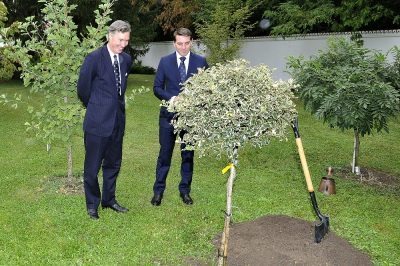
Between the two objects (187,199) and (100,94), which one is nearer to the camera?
(100,94)

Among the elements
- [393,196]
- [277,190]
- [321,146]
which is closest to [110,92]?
[277,190]

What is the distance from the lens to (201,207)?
250 inches

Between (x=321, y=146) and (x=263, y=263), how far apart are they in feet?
20.1

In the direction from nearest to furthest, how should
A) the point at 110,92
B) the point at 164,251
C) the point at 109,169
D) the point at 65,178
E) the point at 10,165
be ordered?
the point at 164,251 → the point at 110,92 → the point at 109,169 → the point at 65,178 → the point at 10,165

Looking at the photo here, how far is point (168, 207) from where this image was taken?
6.29 meters

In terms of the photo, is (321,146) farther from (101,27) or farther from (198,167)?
(101,27)

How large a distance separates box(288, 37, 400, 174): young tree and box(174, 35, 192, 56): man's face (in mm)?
2468

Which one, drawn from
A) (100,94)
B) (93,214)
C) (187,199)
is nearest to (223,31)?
(187,199)

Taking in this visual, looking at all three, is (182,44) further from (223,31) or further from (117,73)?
(223,31)

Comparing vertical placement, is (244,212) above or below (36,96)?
above

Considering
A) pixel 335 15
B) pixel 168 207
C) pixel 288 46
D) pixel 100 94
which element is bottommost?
pixel 168 207

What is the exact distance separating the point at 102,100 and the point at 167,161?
1.21 meters

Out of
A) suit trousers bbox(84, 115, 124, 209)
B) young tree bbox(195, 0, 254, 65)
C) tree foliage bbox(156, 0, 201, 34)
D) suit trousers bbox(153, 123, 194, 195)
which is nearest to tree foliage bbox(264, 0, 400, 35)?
young tree bbox(195, 0, 254, 65)

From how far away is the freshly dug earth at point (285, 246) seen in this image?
4.80 meters
